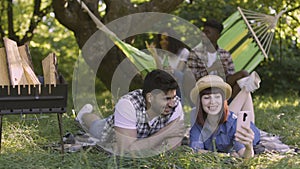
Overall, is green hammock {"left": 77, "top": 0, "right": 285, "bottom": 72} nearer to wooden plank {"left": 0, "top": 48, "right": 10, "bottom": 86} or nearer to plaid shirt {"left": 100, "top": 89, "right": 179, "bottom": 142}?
plaid shirt {"left": 100, "top": 89, "right": 179, "bottom": 142}

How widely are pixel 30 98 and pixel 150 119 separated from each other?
76 centimetres

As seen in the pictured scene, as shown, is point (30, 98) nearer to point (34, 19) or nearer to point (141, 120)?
point (141, 120)

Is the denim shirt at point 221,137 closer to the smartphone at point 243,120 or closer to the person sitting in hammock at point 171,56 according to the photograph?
the smartphone at point 243,120

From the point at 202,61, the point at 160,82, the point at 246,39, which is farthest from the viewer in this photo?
the point at 246,39

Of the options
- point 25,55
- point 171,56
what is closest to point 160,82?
point 25,55

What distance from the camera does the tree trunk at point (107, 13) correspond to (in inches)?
211

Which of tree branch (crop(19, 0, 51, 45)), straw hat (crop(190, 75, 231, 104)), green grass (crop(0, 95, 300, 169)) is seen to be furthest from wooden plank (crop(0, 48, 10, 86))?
tree branch (crop(19, 0, 51, 45))

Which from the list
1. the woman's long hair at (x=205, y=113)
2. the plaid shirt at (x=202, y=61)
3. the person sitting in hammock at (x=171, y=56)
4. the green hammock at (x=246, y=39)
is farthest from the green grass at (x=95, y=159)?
the green hammock at (x=246, y=39)

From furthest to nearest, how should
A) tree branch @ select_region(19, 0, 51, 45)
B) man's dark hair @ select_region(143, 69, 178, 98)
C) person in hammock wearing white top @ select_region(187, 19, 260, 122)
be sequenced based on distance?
tree branch @ select_region(19, 0, 51, 45)
person in hammock wearing white top @ select_region(187, 19, 260, 122)
man's dark hair @ select_region(143, 69, 178, 98)

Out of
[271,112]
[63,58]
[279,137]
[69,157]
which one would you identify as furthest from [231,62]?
[63,58]

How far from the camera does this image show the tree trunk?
17.6ft

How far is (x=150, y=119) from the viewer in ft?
10.1

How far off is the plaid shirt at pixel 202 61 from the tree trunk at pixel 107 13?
2.16ft

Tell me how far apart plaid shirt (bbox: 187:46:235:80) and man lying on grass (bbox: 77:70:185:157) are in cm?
167
